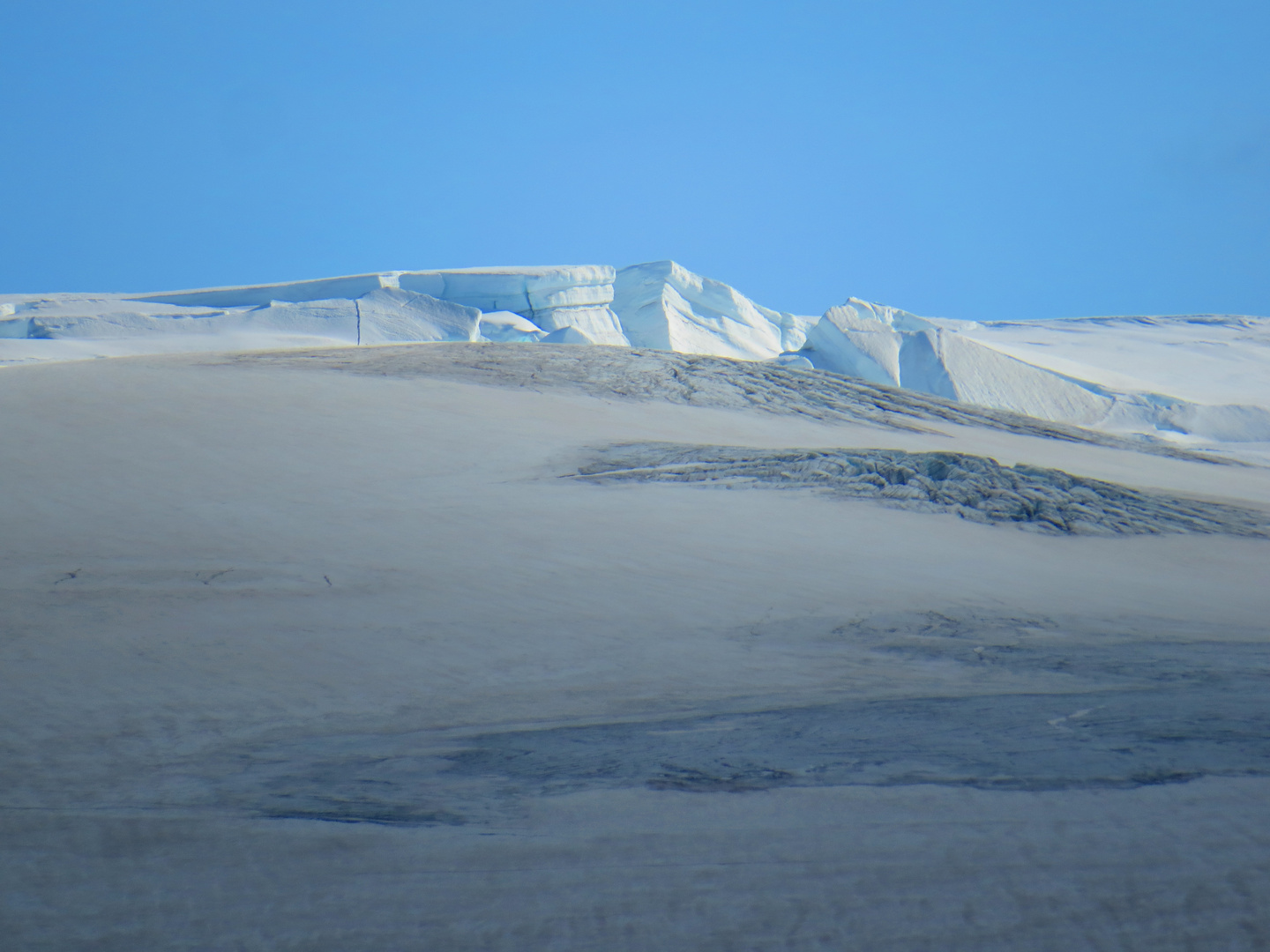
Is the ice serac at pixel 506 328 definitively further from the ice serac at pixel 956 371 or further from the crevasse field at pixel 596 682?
the crevasse field at pixel 596 682

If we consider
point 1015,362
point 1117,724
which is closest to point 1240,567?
point 1117,724

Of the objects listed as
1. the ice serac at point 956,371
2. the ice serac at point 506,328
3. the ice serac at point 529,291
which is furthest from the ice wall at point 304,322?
the ice serac at point 956,371

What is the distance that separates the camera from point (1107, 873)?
146 cm

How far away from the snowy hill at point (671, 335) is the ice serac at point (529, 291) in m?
0.03

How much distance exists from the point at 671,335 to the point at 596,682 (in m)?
19.5

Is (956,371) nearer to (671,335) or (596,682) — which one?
(671,335)

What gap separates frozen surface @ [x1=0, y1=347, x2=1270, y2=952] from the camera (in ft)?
4.67

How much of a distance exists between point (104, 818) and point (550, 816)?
0.82 meters

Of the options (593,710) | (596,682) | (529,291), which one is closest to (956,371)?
(529,291)

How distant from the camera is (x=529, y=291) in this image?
67.6 feet

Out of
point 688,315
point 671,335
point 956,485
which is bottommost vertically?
point 956,485

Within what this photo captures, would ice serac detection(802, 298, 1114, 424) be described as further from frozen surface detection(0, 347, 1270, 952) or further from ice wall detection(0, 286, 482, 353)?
frozen surface detection(0, 347, 1270, 952)

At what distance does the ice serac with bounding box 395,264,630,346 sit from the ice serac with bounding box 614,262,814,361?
156 centimetres

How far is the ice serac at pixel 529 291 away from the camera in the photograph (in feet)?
67.3
